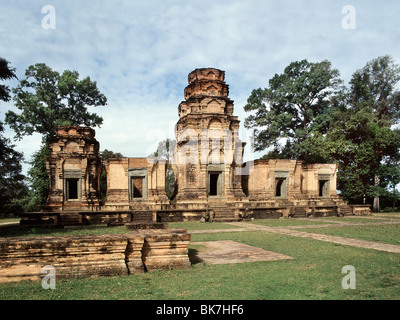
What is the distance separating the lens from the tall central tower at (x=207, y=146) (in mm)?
21172

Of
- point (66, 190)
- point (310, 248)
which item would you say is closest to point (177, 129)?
point (66, 190)

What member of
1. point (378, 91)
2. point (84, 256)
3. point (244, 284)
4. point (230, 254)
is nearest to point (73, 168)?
point (230, 254)

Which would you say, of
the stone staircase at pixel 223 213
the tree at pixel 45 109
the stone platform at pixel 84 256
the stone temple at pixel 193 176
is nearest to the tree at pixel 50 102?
the tree at pixel 45 109

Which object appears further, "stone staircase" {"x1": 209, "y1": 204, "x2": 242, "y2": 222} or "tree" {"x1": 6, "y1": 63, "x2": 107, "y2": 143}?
"tree" {"x1": 6, "y1": 63, "x2": 107, "y2": 143}

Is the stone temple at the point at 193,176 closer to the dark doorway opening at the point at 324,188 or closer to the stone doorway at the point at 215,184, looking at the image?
the stone doorway at the point at 215,184

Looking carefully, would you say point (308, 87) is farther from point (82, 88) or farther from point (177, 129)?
point (82, 88)

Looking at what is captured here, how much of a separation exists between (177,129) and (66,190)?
914 centimetres

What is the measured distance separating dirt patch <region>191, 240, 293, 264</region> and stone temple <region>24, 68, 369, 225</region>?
9036mm

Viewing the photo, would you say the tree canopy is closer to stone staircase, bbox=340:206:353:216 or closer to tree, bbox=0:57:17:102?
stone staircase, bbox=340:206:353:216

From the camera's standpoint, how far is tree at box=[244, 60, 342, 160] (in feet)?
101

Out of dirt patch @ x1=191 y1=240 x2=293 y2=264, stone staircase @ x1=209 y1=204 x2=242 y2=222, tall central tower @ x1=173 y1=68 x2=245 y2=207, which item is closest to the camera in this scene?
dirt patch @ x1=191 y1=240 x2=293 y2=264

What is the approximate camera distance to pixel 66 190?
20.2m

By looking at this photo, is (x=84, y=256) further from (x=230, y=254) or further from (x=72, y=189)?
(x=72, y=189)

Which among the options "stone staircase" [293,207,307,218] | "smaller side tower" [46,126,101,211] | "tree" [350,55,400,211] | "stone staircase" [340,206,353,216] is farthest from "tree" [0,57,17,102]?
"tree" [350,55,400,211]
